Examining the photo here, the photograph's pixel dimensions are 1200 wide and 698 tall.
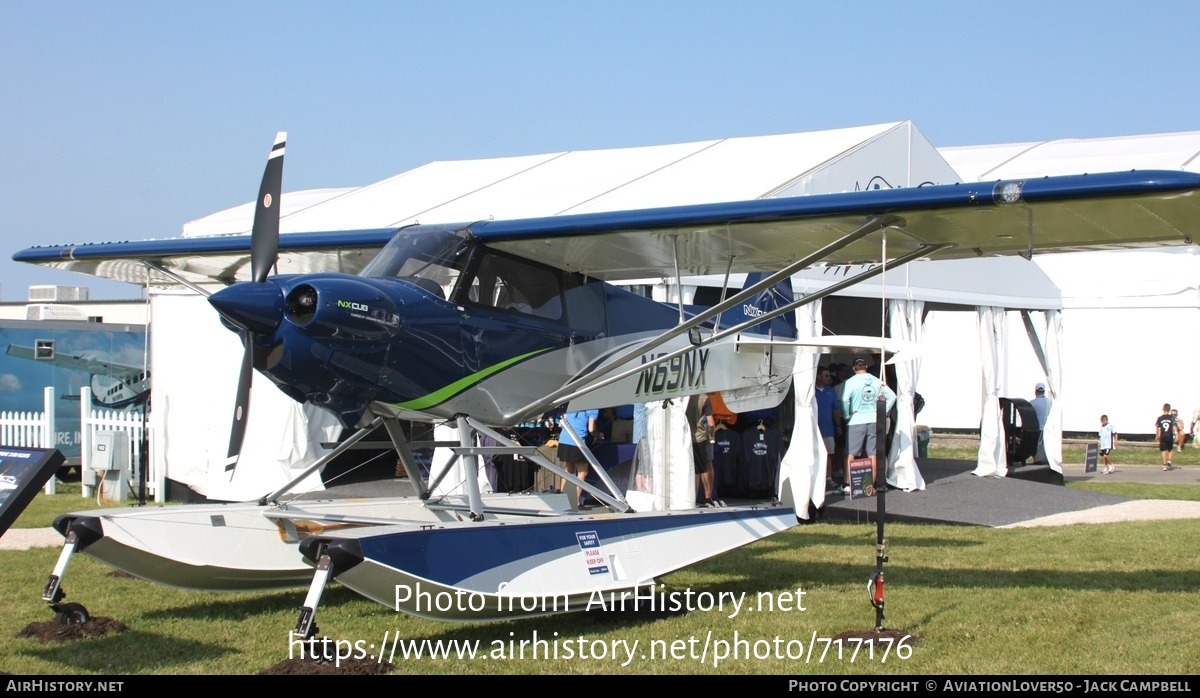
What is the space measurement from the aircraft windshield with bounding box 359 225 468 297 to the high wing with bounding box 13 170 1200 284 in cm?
18

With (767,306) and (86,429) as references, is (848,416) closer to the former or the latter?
(767,306)

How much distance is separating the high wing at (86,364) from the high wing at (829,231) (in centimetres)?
1155

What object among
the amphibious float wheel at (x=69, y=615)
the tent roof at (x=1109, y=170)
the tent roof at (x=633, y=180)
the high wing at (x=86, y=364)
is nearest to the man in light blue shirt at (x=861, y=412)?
the tent roof at (x=633, y=180)

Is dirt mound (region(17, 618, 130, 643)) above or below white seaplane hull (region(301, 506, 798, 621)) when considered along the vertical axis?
below

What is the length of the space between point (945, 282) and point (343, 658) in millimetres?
11163

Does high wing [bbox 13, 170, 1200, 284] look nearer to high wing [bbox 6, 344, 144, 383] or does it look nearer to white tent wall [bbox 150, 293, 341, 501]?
white tent wall [bbox 150, 293, 341, 501]

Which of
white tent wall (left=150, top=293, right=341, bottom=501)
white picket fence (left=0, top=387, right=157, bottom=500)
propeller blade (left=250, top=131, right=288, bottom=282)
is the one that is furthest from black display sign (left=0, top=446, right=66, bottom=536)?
white picket fence (left=0, top=387, right=157, bottom=500)

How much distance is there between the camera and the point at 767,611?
7.29 metres

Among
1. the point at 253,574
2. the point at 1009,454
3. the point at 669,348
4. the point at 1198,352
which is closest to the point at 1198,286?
the point at 1198,352

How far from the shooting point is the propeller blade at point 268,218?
714cm

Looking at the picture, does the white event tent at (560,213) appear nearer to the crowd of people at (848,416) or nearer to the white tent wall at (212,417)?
the white tent wall at (212,417)

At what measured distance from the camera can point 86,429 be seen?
50.8ft

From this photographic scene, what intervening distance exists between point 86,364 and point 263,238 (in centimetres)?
1561

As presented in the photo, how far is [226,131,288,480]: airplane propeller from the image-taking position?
23.4 ft
